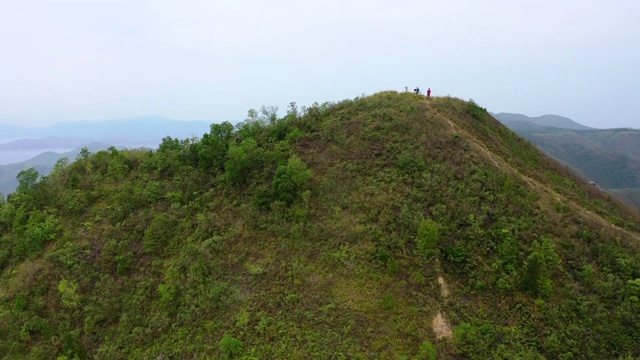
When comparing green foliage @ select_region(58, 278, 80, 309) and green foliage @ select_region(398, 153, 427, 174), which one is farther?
green foliage @ select_region(398, 153, 427, 174)

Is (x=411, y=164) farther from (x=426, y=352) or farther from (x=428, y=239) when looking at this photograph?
(x=426, y=352)

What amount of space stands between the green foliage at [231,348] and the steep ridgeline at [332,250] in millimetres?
96

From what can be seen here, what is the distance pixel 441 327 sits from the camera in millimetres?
14227

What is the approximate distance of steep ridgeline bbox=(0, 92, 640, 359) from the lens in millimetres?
14219

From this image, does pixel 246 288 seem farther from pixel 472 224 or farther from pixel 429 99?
pixel 429 99

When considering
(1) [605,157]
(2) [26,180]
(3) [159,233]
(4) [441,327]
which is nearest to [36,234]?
(2) [26,180]

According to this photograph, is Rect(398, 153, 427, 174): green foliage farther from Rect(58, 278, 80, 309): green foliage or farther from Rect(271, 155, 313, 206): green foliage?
Rect(58, 278, 80, 309): green foliage

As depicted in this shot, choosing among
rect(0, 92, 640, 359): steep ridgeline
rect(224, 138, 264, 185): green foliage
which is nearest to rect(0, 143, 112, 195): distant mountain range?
rect(0, 92, 640, 359): steep ridgeline

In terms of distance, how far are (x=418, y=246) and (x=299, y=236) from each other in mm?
5756

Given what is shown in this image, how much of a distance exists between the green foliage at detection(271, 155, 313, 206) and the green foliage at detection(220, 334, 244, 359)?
7.56 m

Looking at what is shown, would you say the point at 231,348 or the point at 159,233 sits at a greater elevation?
the point at 159,233

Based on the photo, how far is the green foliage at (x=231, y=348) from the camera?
14.4m

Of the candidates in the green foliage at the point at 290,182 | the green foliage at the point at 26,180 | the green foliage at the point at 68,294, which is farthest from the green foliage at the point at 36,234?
the green foliage at the point at 290,182

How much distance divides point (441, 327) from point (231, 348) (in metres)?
8.29
